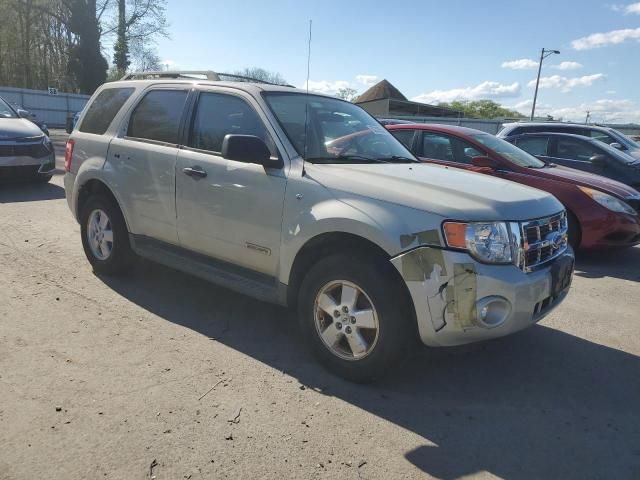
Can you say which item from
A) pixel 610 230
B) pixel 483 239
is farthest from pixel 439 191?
pixel 610 230

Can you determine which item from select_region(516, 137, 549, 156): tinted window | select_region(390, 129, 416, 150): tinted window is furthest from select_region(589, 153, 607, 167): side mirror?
select_region(390, 129, 416, 150): tinted window

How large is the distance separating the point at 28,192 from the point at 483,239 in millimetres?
8837

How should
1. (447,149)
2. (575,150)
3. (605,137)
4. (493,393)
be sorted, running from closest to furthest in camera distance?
(493,393), (447,149), (575,150), (605,137)

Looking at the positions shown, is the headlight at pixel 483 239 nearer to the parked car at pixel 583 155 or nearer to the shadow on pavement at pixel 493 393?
the shadow on pavement at pixel 493 393

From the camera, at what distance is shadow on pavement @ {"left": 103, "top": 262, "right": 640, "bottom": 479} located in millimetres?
2711

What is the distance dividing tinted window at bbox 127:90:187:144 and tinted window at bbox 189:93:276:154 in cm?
24

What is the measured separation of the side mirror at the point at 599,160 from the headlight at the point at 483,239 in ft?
22.4

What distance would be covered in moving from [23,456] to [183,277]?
9.52 ft

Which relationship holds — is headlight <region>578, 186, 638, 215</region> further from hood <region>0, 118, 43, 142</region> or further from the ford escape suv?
hood <region>0, 118, 43, 142</region>

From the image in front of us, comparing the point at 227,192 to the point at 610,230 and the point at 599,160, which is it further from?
the point at 599,160

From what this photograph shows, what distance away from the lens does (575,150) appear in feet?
29.9

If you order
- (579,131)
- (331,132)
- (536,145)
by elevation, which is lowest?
(536,145)

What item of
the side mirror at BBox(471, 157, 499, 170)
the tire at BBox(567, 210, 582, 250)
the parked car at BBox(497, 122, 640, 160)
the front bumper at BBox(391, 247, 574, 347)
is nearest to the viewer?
the front bumper at BBox(391, 247, 574, 347)

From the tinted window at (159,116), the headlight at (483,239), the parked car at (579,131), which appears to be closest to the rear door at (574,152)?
the parked car at (579,131)
